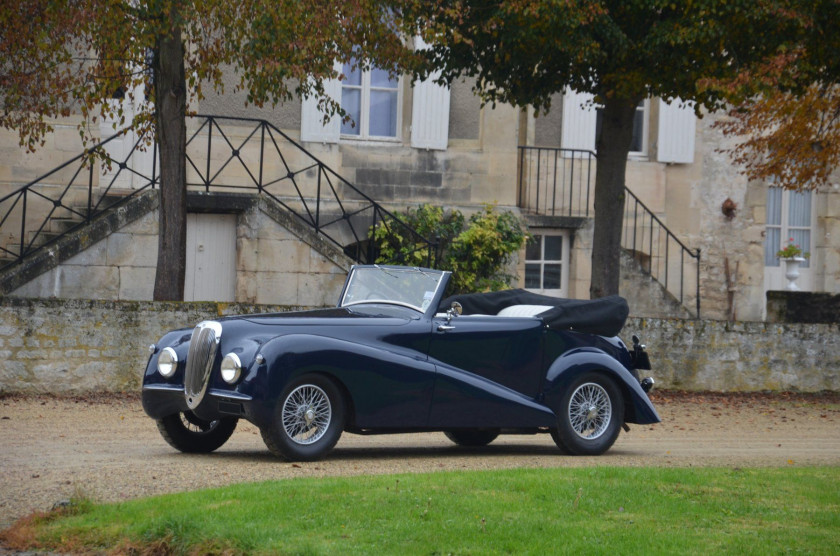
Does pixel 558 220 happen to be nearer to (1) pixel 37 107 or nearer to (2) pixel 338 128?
(2) pixel 338 128

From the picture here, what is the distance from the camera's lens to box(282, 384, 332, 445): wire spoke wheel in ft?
31.8

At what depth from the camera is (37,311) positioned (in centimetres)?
1529

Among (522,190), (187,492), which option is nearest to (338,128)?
(522,190)

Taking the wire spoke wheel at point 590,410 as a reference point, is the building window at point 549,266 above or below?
above

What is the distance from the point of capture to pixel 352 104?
74.1 ft

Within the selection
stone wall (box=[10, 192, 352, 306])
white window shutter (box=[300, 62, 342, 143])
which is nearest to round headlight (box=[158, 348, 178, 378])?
stone wall (box=[10, 192, 352, 306])

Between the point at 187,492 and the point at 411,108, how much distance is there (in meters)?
15.2

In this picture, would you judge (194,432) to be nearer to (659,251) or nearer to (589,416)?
(589,416)

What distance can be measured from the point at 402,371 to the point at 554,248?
45.1 feet

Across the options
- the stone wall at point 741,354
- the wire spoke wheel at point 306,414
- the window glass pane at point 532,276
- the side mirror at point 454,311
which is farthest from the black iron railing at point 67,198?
the wire spoke wheel at point 306,414

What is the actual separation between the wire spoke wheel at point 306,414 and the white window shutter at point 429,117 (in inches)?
510

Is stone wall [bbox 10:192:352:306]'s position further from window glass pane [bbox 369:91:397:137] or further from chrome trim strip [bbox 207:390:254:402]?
chrome trim strip [bbox 207:390:254:402]

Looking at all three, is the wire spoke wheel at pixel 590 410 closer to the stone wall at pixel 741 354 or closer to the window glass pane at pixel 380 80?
the stone wall at pixel 741 354

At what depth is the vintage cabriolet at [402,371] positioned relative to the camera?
9688mm
